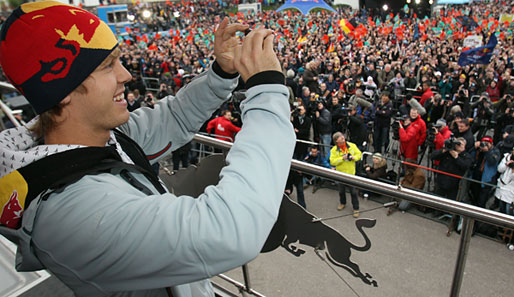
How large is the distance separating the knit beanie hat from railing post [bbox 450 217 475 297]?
1.25 m

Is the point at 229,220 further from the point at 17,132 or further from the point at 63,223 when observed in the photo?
the point at 17,132

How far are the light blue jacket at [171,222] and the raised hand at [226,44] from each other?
36cm

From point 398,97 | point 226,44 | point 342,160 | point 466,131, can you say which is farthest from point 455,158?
point 226,44

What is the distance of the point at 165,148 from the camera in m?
1.26

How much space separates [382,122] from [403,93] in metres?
2.93

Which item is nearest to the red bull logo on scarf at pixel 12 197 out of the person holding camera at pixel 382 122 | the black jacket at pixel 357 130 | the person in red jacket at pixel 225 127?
the person in red jacket at pixel 225 127

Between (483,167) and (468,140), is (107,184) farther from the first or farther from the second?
(468,140)

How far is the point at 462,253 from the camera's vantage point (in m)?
1.37

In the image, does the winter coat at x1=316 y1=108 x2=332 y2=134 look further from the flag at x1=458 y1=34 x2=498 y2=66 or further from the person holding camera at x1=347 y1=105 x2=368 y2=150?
the flag at x1=458 y1=34 x2=498 y2=66

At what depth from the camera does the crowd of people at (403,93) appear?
5.98 metres

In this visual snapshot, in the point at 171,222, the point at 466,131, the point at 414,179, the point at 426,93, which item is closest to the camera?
the point at 171,222

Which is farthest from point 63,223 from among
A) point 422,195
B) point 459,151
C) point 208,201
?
point 459,151

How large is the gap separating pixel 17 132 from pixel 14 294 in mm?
1660

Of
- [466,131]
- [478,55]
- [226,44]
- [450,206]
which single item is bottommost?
[466,131]
